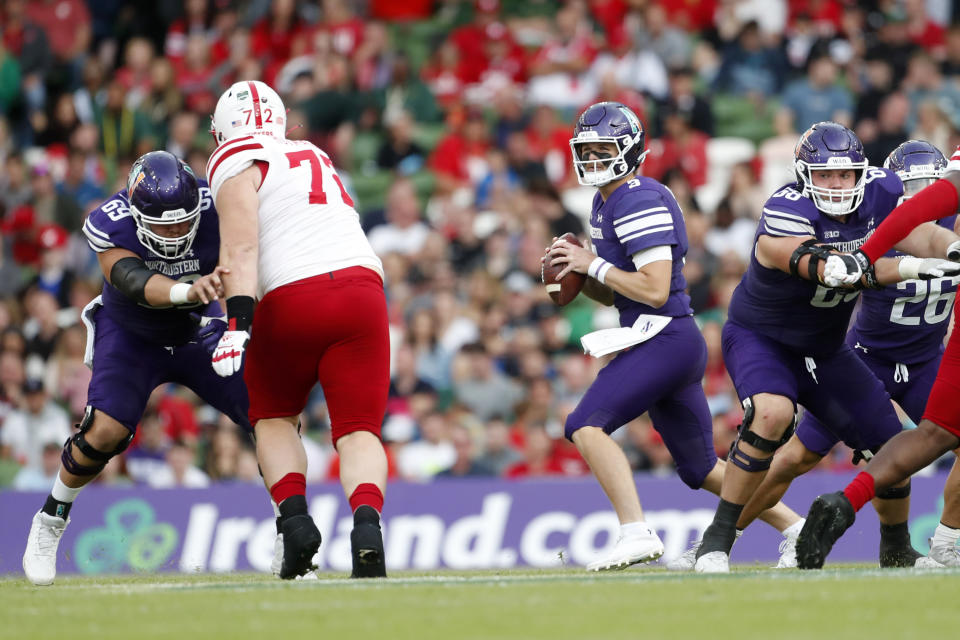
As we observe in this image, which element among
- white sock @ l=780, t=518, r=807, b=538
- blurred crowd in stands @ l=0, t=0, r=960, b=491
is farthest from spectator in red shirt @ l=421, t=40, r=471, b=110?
white sock @ l=780, t=518, r=807, b=538

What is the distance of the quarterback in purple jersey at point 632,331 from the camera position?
6320 millimetres

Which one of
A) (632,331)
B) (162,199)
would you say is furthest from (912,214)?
(162,199)

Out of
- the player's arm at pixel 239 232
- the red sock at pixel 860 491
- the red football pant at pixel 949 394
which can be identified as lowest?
the red sock at pixel 860 491

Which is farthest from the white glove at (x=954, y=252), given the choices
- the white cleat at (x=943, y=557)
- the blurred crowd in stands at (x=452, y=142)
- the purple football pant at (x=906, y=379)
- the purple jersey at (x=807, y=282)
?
the blurred crowd in stands at (x=452, y=142)

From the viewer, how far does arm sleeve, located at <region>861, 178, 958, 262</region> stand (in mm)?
5883

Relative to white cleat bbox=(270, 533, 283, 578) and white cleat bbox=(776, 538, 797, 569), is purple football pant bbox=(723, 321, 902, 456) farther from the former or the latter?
white cleat bbox=(270, 533, 283, 578)

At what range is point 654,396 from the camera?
6.43 m

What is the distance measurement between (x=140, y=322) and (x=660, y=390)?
8.02ft

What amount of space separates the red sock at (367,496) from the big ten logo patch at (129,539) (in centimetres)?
461

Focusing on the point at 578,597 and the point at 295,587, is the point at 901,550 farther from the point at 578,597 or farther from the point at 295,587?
the point at 295,587

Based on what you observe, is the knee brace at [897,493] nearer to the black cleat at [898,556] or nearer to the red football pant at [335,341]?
the black cleat at [898,556]

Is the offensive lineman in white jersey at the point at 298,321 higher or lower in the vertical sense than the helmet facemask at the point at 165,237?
lower

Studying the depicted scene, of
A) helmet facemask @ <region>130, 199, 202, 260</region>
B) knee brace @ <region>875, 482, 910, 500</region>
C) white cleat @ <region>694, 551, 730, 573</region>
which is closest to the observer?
white cleat @ <region>694, 551, 730, 573</region>

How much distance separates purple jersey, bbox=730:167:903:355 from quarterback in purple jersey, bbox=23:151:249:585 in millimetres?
2467
